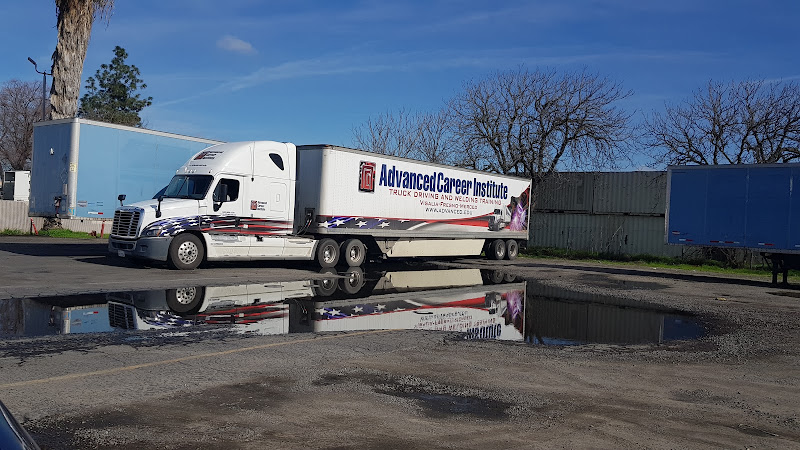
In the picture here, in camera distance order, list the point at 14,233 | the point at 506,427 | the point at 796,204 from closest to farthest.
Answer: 1. the point at 506,427
2. the point at 796,204
3. the point at 14,233

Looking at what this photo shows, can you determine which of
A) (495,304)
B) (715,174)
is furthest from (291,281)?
(715,174)

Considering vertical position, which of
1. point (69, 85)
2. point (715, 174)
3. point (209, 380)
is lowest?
point (209, 380)

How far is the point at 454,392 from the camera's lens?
6.66 m

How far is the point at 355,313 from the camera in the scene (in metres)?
12.1

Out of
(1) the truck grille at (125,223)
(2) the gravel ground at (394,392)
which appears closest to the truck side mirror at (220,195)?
(1) the truck grille at (125,223)

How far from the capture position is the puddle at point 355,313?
10148mm

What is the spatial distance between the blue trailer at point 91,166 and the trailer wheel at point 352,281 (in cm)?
692

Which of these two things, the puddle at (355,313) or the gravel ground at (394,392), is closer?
the gravel ground at (394,392)

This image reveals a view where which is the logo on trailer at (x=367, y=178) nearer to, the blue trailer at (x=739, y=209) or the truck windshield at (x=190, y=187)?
the truck windshield at (x=190, y=187)

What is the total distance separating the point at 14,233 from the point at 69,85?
789cm

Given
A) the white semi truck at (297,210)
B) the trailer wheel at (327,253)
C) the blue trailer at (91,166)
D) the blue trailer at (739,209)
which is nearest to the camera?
the white semi truck at (297,210)

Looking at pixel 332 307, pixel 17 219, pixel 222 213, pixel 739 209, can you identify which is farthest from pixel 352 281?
pixel 17 219

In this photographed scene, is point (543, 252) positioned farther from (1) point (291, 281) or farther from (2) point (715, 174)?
(1) point (291, 281)

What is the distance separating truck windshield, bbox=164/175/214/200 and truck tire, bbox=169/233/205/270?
3.78 feet
